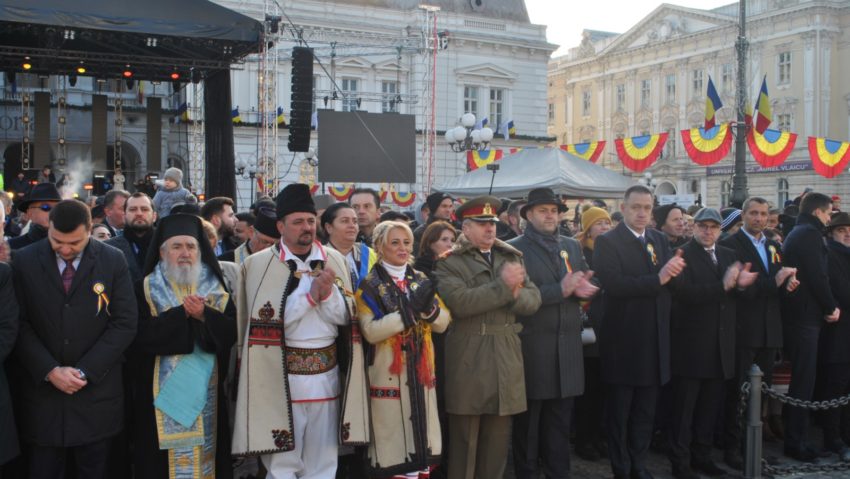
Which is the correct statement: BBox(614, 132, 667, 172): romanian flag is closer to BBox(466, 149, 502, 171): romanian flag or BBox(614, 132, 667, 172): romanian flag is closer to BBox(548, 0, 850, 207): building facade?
BBox(466, 149, 502, 171): romanian flag

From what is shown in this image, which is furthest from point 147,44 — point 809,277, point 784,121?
point 784,121

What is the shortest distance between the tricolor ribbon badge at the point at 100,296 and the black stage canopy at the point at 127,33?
972cm

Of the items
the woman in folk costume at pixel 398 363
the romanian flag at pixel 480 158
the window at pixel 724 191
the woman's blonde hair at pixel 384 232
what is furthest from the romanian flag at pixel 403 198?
the window at pixel 724 191

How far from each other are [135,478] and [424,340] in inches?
75.5

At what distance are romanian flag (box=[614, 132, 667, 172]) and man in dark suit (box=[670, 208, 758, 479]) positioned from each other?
14253mm

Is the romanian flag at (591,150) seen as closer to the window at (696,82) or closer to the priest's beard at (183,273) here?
the priest's beard at (183,273)

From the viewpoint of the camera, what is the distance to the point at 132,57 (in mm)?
14602

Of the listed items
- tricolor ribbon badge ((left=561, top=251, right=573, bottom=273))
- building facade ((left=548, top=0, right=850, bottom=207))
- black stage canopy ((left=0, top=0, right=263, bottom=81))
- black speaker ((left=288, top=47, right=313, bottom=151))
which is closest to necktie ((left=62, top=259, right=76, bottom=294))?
tricolor ribbon badge ((left=561, top=251, right=573, bottom=273))

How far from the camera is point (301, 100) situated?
50.5 ft

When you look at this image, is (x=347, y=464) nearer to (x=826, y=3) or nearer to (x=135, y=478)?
(x=135, y=478)

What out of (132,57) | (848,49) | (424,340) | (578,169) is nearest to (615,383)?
(424,340)

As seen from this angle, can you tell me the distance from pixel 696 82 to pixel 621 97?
7.42m

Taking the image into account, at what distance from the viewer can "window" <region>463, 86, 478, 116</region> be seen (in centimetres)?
3834

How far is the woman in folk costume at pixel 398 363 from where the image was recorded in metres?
4.78
